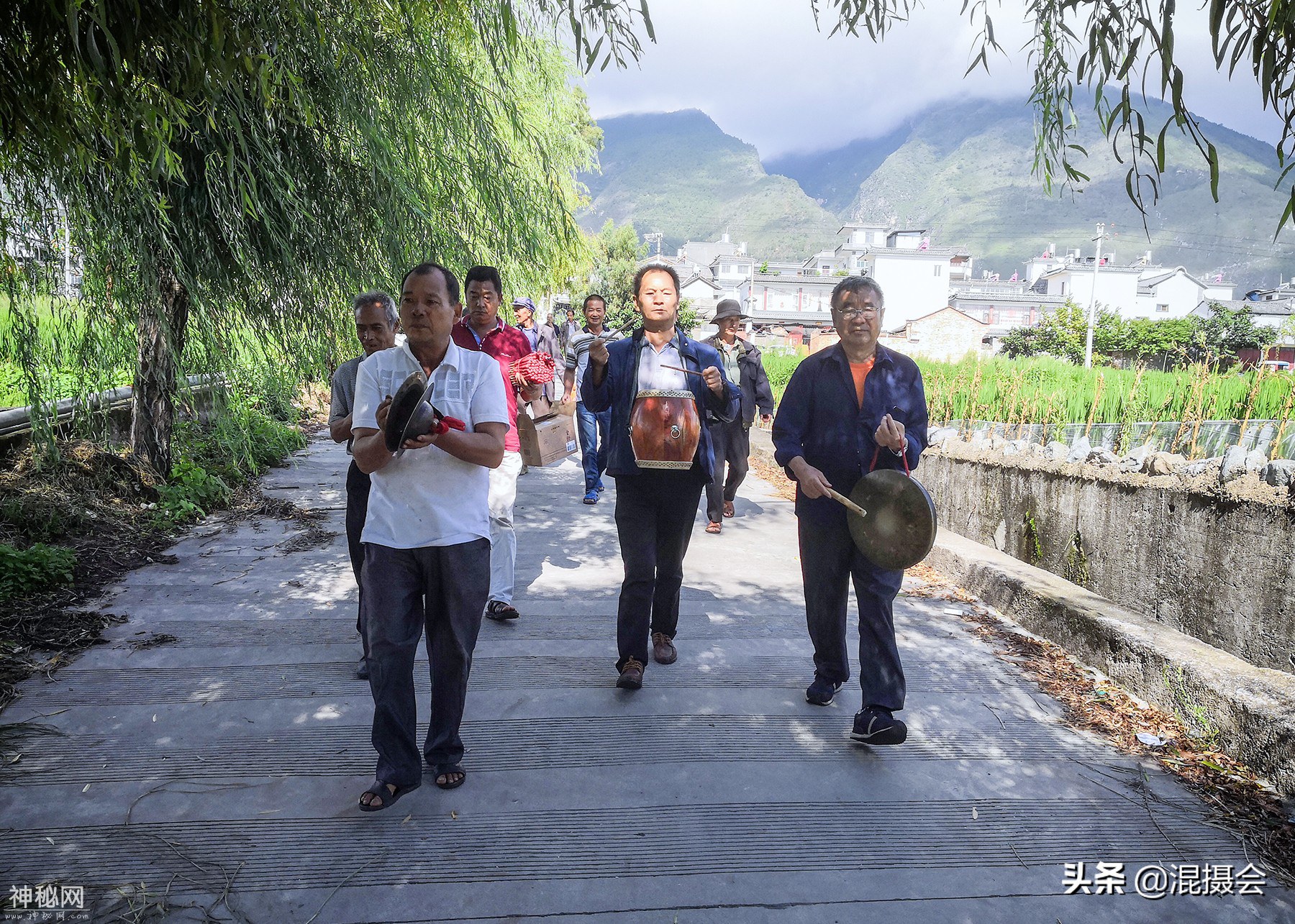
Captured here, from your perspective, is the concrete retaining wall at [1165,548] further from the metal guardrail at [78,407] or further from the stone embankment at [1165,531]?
the metal guardrail at [78,407]

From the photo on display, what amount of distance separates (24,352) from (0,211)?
0.72 meters

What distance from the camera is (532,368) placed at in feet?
16.2

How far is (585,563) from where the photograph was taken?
6316 millimetres

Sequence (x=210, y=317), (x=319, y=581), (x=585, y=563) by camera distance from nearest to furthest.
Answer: (x=210, y=317) → (x=319, y=581) → (x=585, y=563)

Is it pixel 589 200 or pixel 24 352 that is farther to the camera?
pixel 589 200

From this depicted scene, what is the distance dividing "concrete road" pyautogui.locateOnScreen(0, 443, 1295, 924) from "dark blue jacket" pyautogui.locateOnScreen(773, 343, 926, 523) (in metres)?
1.05

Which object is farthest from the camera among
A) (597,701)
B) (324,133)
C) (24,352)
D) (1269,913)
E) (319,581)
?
(319,581)

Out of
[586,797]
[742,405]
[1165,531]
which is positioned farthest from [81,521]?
[1165,531]

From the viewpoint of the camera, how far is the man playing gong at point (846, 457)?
11.4ft

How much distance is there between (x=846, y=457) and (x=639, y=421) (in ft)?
2.96

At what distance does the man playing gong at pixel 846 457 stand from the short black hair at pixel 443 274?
146cm

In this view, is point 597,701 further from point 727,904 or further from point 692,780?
point 727,904

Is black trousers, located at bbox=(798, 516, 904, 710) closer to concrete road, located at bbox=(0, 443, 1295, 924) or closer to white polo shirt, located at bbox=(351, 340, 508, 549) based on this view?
concrete road, located at bbox=(0, 443, 1295, 924)

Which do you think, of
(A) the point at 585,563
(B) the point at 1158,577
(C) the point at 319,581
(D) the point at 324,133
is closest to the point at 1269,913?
(B) the point at 1158,577
